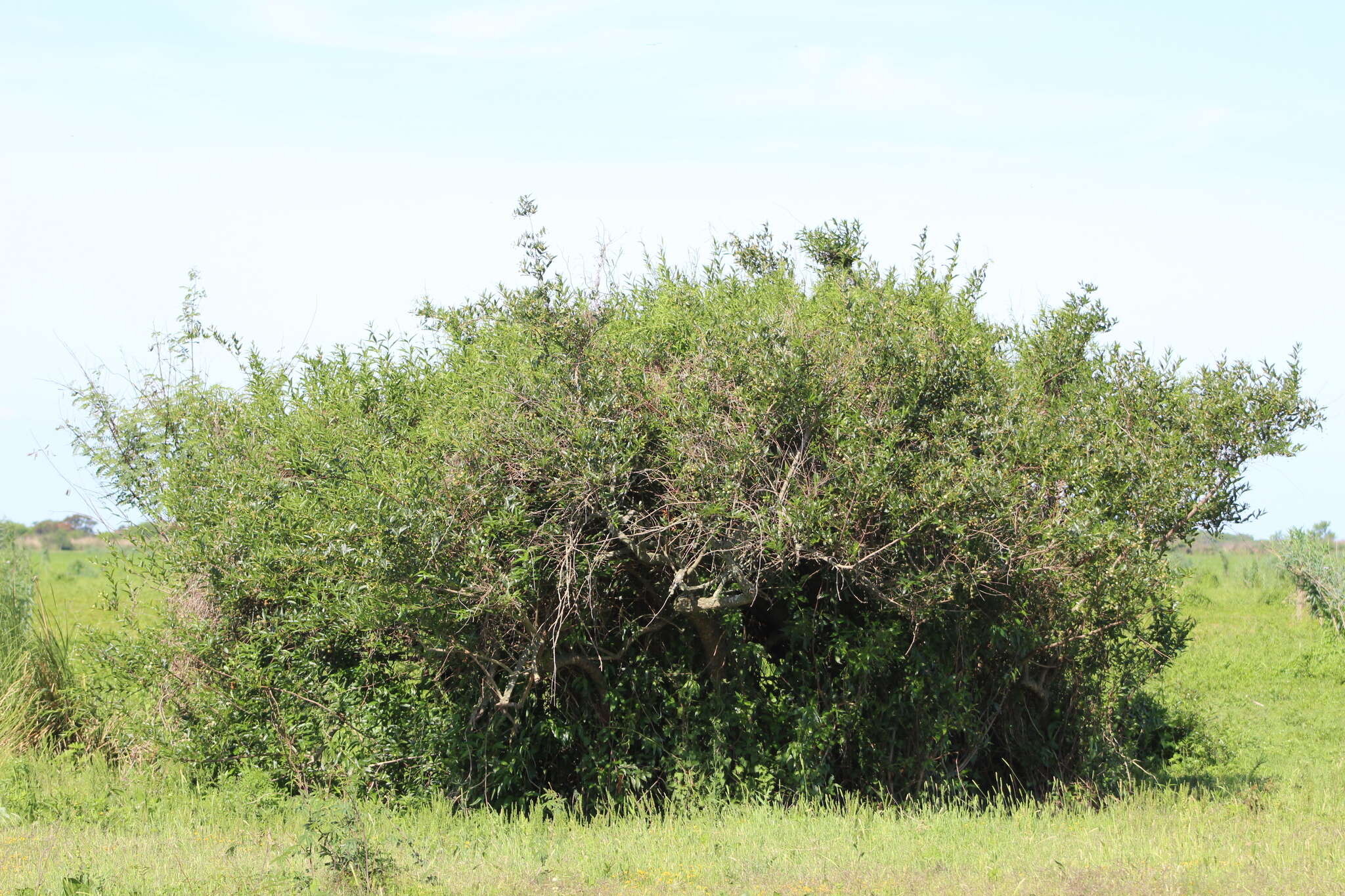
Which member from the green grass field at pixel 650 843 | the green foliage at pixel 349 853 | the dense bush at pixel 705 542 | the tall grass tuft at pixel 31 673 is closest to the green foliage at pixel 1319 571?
the green grass field at pixel 650 843

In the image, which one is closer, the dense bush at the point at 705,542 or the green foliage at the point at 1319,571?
the dense bush at the point at 705,542

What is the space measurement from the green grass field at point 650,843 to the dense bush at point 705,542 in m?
0.61

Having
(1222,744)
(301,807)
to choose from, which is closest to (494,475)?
(301,807)

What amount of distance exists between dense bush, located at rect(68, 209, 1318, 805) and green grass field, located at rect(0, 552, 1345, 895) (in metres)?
0.61

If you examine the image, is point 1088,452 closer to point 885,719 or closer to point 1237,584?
point 885,719

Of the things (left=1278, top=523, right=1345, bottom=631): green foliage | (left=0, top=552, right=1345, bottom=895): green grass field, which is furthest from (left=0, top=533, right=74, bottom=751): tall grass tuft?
(left=1278, top=523, right=1345, bottom=631): green foliage

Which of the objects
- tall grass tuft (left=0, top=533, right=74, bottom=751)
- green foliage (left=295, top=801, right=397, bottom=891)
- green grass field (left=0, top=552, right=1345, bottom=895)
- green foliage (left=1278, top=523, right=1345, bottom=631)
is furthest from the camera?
green foliage (left=1278, top=523, right=1345, bottom=631)

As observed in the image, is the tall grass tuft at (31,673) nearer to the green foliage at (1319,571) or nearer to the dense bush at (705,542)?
the dense bush at (705,542)

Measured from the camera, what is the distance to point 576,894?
255 inches

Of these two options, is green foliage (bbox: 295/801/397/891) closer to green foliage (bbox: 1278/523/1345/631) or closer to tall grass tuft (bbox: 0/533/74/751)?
tall grass tuft (bbox: 0/533/74/751)

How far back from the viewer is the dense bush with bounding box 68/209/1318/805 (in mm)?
8133

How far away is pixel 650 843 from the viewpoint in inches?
303

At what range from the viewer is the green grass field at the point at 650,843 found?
21.7ft

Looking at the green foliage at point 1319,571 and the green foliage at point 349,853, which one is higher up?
the green foliage at point 1319,571
